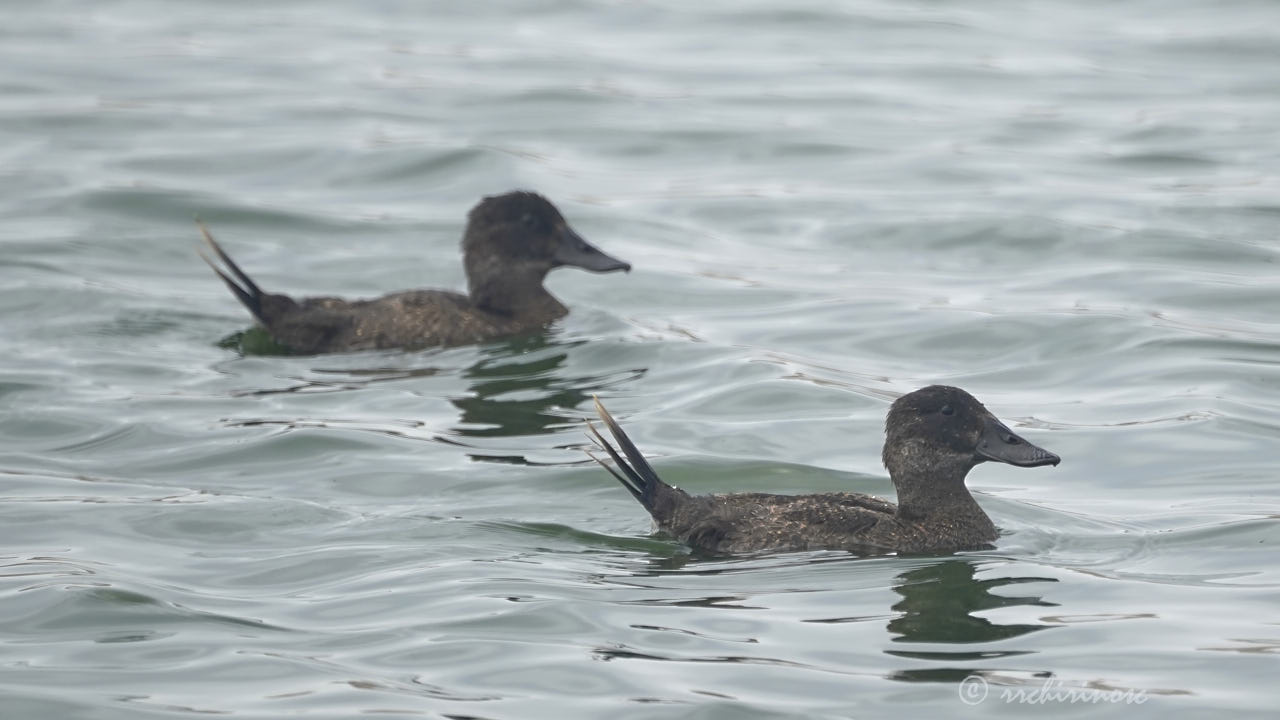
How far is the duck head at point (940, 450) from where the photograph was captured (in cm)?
804

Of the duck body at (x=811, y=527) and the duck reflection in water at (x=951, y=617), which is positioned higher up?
the duck body at (x=811, y=527)

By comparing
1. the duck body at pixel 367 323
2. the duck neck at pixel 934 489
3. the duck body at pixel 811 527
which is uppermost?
the duck neck at pixel 934 489

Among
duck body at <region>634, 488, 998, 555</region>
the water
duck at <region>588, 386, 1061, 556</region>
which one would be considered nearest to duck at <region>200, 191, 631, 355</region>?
the water

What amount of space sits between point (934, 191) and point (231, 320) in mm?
6361

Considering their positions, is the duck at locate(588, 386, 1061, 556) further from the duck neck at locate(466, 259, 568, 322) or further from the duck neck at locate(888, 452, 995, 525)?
the duck neck at locate(466, 259, 568, 322)

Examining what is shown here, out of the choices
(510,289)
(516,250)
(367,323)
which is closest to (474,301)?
(510,289)

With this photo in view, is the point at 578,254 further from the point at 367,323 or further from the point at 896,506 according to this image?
the point at 896,506

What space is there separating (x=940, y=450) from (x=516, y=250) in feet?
16.9

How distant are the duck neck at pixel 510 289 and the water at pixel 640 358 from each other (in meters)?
0.39

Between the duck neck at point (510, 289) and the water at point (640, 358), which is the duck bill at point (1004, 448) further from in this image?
the duck neck at point (510, 289)

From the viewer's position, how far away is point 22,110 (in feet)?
63.0

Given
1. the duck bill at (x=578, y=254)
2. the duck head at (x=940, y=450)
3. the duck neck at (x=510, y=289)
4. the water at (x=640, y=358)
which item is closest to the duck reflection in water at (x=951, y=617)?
the water at (x=640, y=358)

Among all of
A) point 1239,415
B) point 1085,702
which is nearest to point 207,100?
point 1239,415

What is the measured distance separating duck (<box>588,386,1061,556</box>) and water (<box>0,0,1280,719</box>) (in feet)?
0.49
